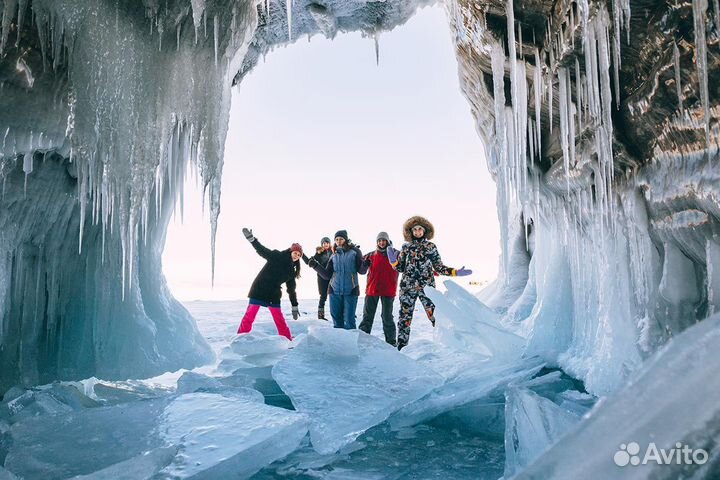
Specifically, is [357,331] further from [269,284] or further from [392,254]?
[269,284]

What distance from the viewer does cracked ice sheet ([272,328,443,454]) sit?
3041 mm

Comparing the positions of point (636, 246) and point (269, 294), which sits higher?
point (636, 246)

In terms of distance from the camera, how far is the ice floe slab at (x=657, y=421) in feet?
3.52

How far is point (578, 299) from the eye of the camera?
527 cm

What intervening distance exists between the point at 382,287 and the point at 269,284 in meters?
1.81

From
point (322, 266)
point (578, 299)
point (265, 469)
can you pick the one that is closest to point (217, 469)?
point (265, 469)

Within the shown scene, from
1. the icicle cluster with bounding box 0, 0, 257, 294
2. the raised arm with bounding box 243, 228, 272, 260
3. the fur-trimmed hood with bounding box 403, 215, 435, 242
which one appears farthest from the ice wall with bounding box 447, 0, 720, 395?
the raised arm with bounding box 243, 228, 272, 260

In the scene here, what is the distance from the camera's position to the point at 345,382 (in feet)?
12.0

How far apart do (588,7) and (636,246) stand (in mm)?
1912

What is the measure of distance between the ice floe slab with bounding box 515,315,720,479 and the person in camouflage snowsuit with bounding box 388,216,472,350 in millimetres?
4214

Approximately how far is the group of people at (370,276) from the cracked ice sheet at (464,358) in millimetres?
344

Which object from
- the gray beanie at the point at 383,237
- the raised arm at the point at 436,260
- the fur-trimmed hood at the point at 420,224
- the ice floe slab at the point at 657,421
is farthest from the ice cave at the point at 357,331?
the gray beanie at the point at 383,237

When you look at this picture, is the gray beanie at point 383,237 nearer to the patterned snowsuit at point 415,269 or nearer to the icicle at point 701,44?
the patterned snowsuit at point 415,269

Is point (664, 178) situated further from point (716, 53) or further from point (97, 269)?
point (97, 269)
